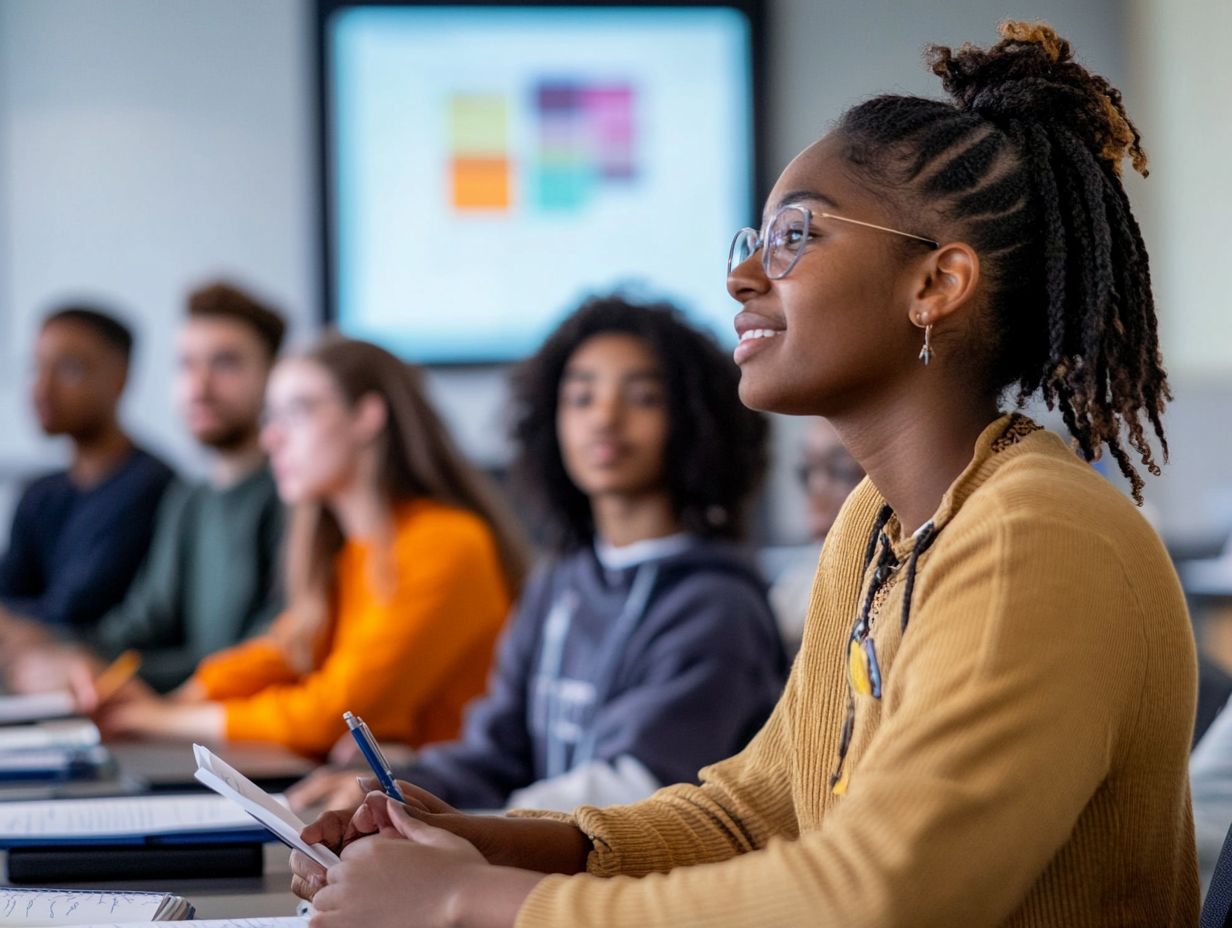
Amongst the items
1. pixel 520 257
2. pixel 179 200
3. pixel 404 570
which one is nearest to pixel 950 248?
pixel 404 570

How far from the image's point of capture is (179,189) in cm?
470

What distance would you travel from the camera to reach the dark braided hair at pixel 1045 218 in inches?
42.7

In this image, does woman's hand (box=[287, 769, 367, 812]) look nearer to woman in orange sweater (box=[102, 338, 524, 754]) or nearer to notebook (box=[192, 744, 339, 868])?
woman in orange sweater (box=[102, 338, 524, 754])

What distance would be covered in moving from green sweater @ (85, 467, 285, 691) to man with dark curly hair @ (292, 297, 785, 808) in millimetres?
927

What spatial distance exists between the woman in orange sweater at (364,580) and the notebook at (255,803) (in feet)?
4.66

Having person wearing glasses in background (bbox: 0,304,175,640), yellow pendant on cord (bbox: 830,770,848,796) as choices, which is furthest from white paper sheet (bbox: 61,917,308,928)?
person wearing glasses in background (bbox: 0,304,175,640)

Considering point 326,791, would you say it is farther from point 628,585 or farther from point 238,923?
point 238,923

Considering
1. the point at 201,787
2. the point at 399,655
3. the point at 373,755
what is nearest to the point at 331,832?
the point at 373,755

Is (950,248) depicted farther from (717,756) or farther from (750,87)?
(750,87)

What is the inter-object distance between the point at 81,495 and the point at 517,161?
1.69 meters

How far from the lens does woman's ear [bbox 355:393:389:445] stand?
2.72 m

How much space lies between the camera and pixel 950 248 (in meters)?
1.08

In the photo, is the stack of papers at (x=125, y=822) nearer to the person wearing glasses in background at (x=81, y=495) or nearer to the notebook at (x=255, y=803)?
the notebook at (x=255, y=803)

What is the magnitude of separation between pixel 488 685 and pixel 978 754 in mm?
1890
